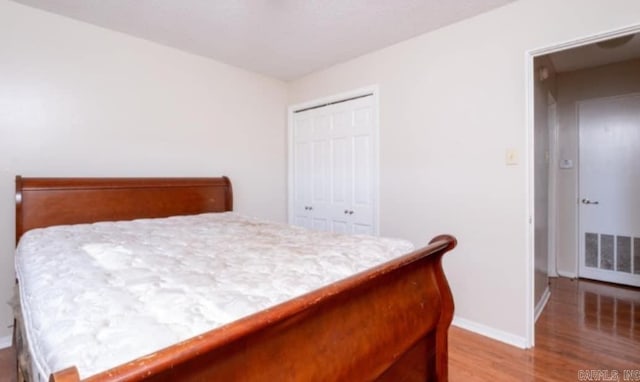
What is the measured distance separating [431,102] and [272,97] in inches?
79.2

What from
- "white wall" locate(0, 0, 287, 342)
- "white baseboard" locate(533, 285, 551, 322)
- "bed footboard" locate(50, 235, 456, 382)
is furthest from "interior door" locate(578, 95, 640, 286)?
"white wall" locate(0, 0, 287, 342)

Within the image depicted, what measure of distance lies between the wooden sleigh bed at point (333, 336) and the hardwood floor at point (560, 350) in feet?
2.44

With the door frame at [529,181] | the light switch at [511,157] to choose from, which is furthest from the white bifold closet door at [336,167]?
the door frame at [529,181]

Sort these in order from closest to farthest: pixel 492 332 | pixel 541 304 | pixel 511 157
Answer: pixel 511 157 < pixel 492 332 < pixel 541 304

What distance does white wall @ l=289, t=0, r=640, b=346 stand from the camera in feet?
7.55

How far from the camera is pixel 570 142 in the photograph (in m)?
3.91

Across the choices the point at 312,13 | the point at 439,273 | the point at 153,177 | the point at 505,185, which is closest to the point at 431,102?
the point at 505,185

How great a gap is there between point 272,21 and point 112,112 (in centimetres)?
157

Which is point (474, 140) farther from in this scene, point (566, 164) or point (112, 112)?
point (112, 112)

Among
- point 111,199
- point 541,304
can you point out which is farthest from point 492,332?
point 111,199

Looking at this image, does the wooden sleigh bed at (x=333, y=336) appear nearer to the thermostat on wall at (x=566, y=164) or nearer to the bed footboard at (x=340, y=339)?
the bed footboard at (x=340, y=339)

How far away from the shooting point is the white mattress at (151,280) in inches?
29.6

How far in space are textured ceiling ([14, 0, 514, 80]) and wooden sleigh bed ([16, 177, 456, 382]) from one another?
140cm

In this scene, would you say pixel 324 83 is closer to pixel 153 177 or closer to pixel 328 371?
pixel 153 177
